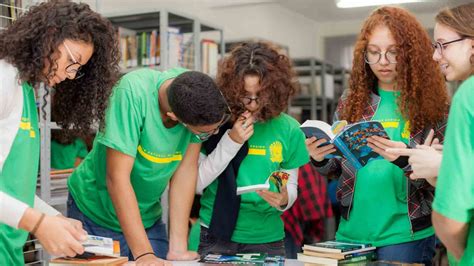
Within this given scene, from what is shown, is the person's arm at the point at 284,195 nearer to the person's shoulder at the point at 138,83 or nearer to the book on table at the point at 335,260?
the book on table at the point at 335,260

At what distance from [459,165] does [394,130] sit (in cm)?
88

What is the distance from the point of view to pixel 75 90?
6.24 ft

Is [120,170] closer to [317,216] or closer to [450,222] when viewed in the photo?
[450,222]

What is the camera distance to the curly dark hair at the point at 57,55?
157 cm

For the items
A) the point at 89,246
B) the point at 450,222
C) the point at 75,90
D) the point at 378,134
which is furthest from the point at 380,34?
the point at 89,246

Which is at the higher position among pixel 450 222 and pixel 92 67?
pixel 92 67

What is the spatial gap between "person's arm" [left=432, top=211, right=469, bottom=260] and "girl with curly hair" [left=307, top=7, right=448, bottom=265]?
2.07 ft

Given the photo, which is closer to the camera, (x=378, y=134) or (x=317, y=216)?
(x=378, y=134)

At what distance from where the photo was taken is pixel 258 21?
8.14 m

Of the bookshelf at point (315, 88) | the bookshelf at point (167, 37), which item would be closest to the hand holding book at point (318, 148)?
the bookshelf at point (167, 37)

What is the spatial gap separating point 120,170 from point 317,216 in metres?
2.36

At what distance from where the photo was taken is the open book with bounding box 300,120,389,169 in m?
1.87

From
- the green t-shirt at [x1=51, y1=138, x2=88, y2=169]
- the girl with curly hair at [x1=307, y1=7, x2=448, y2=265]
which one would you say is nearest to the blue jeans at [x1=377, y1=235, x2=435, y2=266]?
the girl with curly hair at [x1=307, y1=7, x2=448, y2=265]

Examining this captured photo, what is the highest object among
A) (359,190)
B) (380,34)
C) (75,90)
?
(380,34)
